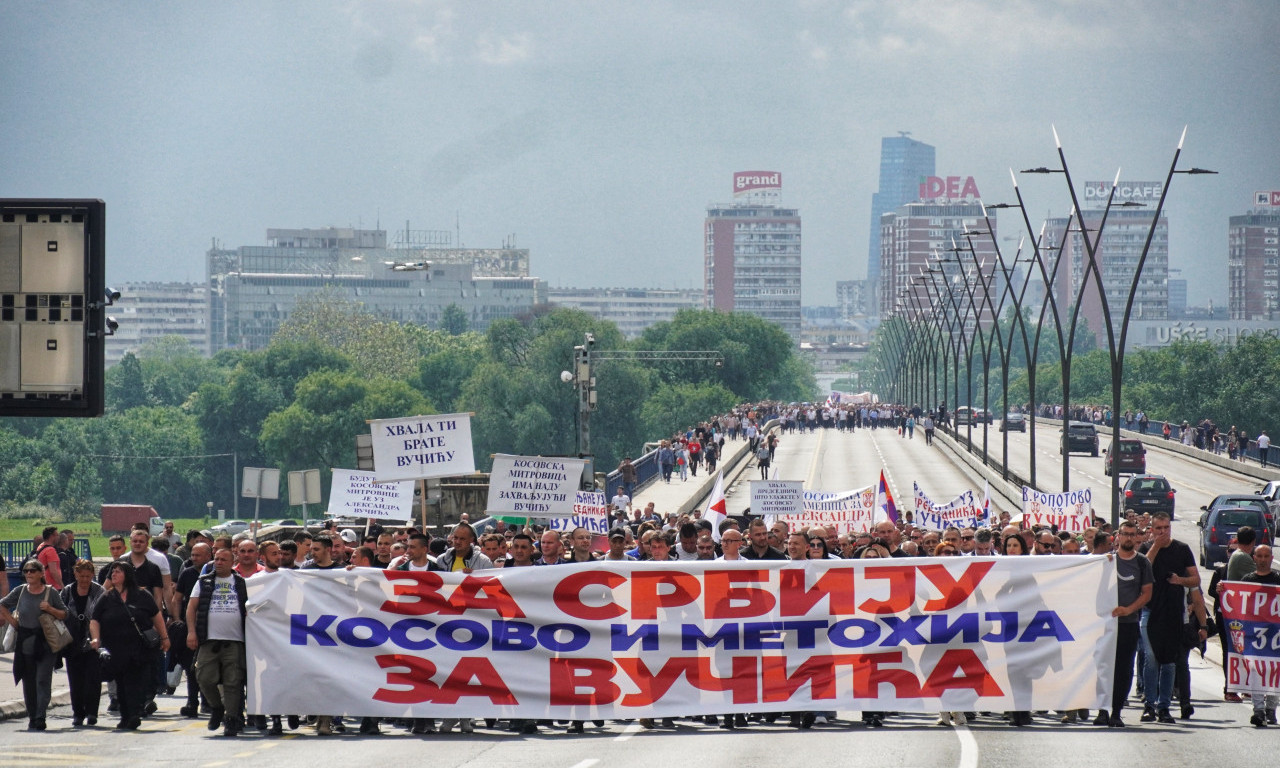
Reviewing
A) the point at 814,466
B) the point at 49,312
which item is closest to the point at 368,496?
the point at 49,312

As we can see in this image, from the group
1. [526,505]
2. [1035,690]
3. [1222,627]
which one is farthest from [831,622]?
[526,505]

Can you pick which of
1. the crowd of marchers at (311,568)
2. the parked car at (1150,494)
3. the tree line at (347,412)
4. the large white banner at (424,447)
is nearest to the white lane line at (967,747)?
the crowd of marchers at (311,568)

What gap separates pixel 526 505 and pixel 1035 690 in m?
11.2

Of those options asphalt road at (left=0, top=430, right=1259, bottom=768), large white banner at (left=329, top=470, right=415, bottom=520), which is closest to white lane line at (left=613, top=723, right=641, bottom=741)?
asphalt road at (left=0, top=430, right=1259, bottom=768)

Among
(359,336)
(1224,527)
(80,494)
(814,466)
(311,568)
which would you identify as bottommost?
(80,494)

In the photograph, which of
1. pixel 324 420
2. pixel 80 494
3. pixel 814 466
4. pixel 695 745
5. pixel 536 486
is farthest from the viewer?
pixel 80 494

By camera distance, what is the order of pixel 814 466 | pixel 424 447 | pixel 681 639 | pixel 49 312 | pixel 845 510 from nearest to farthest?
1. pixel 49 312
2. pixel 681 639
3. pixel 424 447
4. pixel 845 510
5. pixel 814 466

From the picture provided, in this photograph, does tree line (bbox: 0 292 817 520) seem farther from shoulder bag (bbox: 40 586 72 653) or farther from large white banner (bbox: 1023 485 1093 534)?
shoulder bag (bbox: 40 586 72 653)

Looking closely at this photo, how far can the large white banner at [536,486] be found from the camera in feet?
81.6

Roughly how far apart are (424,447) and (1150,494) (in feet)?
113

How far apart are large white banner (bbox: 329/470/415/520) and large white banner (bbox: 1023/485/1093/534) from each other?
10597mm

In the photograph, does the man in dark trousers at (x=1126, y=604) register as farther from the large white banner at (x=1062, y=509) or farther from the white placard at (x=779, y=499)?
the white placard at (x=779, y=499)

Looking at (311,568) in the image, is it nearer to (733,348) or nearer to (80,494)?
(80,494)

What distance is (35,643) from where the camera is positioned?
15.3 m
